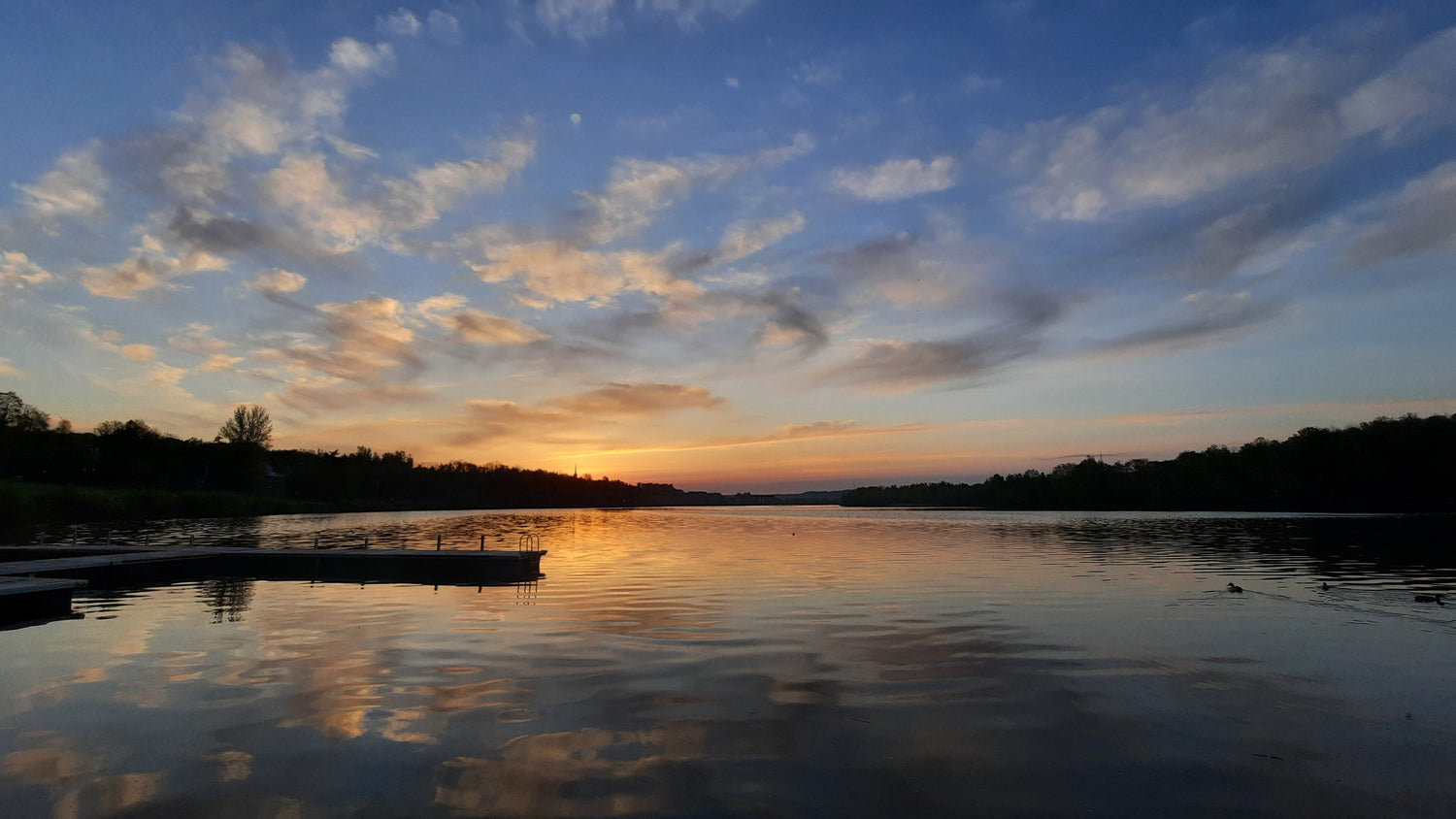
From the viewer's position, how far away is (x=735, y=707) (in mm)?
13172

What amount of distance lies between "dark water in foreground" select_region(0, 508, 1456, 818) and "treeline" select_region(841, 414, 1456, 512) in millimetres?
146162

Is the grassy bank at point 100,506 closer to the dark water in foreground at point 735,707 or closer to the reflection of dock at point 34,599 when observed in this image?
the reflection of dock at point 34,599

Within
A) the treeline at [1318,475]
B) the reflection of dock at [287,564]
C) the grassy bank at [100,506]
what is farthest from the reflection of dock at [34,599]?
the treeline at [1318,475]

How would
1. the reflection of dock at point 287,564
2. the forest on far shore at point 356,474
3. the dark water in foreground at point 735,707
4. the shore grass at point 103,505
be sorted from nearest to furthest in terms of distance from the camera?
the dark water in foreground at point 735,707
the reflection of dock at point 287,564
the shore grass at point 103,505
the forest on far shore at point 356,474

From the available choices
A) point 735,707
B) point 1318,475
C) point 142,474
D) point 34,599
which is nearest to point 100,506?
point 142,474

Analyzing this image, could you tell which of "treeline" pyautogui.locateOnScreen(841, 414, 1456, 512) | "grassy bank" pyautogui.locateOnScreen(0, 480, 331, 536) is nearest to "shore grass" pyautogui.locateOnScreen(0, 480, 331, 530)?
"grassy bank" pyautogui.locateOnScreen(0, 480, 331, 536)

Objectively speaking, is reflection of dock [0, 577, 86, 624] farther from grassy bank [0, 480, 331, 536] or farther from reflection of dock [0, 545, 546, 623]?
grassy bank [0, 480, 331, 536]

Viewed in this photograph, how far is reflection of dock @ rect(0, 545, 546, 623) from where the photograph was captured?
33.8 meters

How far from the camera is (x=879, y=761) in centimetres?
1049

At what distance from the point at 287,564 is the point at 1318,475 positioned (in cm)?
17923

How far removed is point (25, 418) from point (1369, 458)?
855 ft

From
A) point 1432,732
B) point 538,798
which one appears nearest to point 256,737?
point 538,798

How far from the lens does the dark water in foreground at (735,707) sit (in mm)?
9359

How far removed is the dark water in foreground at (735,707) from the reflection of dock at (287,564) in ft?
19.9
